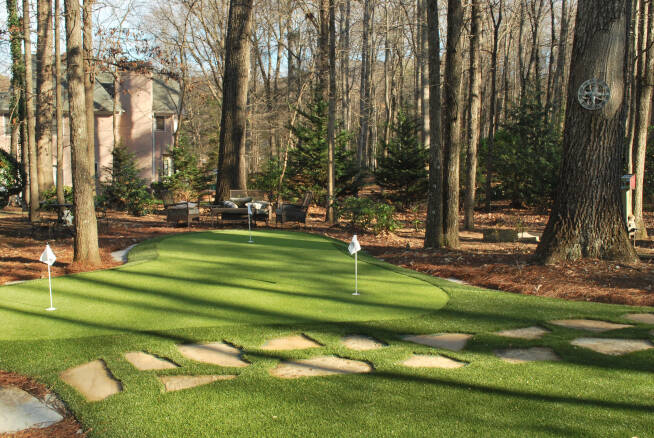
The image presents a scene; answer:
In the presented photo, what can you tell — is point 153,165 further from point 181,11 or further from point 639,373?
point 639,373

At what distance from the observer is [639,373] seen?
167 inches

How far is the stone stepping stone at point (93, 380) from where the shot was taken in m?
3.91

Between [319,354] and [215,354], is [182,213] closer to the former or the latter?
[215,354]

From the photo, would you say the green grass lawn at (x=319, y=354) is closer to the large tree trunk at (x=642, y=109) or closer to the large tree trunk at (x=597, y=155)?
the large tree trunk at (x=597, y=155)

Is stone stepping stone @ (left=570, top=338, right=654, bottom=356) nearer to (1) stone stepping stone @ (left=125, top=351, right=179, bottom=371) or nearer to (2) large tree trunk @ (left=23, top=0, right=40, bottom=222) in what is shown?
(1) stone stepping stone @ (left=125, top=351, right=179, bottom=371)

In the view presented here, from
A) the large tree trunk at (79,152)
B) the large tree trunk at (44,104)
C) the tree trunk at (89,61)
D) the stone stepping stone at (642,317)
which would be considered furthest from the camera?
the large tree trunk at (44,104)

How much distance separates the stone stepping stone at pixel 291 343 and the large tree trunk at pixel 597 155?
5357mm

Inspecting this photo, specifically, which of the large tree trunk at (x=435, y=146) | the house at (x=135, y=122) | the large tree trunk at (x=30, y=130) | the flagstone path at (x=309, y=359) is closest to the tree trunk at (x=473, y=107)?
the large tree trunk at (x=435, y=146)

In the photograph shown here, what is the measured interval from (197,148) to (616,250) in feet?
130

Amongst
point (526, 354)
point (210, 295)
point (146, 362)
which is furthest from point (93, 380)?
point (526, 354)

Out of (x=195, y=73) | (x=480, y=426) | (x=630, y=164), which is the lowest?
(x=480, y=426)

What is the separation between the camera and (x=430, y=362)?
454 centimetres

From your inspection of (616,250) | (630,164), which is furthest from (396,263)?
(630,164)

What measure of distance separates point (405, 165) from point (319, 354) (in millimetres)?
17214
